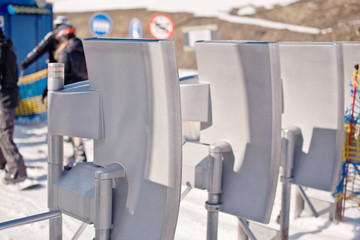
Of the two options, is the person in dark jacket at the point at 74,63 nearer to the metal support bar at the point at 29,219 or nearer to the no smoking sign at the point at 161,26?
the metal support bar at the point at 29,219

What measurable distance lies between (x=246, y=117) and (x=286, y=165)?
2.85 ft

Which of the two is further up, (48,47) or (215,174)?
(48,47)

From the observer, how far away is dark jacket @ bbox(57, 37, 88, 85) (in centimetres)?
485

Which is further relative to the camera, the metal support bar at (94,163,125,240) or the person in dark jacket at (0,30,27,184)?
the person in dark jacket at (0,30,27,184)

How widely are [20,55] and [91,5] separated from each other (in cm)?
1661

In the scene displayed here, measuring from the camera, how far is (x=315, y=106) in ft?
9.44

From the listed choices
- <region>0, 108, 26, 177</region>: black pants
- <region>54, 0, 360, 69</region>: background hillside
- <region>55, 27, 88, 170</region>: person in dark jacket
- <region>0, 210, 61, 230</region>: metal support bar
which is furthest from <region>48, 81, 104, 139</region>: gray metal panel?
<region>54, 0, 360, 69</region>: background hillside

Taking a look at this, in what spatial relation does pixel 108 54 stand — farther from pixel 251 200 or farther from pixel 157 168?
pixel 251 200

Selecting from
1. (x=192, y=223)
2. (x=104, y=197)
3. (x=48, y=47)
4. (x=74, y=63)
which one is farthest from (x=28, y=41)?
(x=104, y=197)

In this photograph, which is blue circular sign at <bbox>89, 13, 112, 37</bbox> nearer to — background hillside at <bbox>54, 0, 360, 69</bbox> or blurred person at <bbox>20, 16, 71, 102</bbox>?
blurred person at <bbox>20, 16, 71, 102</bbox>

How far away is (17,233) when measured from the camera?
3.37 meters

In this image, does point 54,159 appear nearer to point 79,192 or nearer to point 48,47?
point 79,192

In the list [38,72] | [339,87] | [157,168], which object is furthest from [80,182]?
[38,72]

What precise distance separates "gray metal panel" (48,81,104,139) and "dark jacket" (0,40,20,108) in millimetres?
2849
